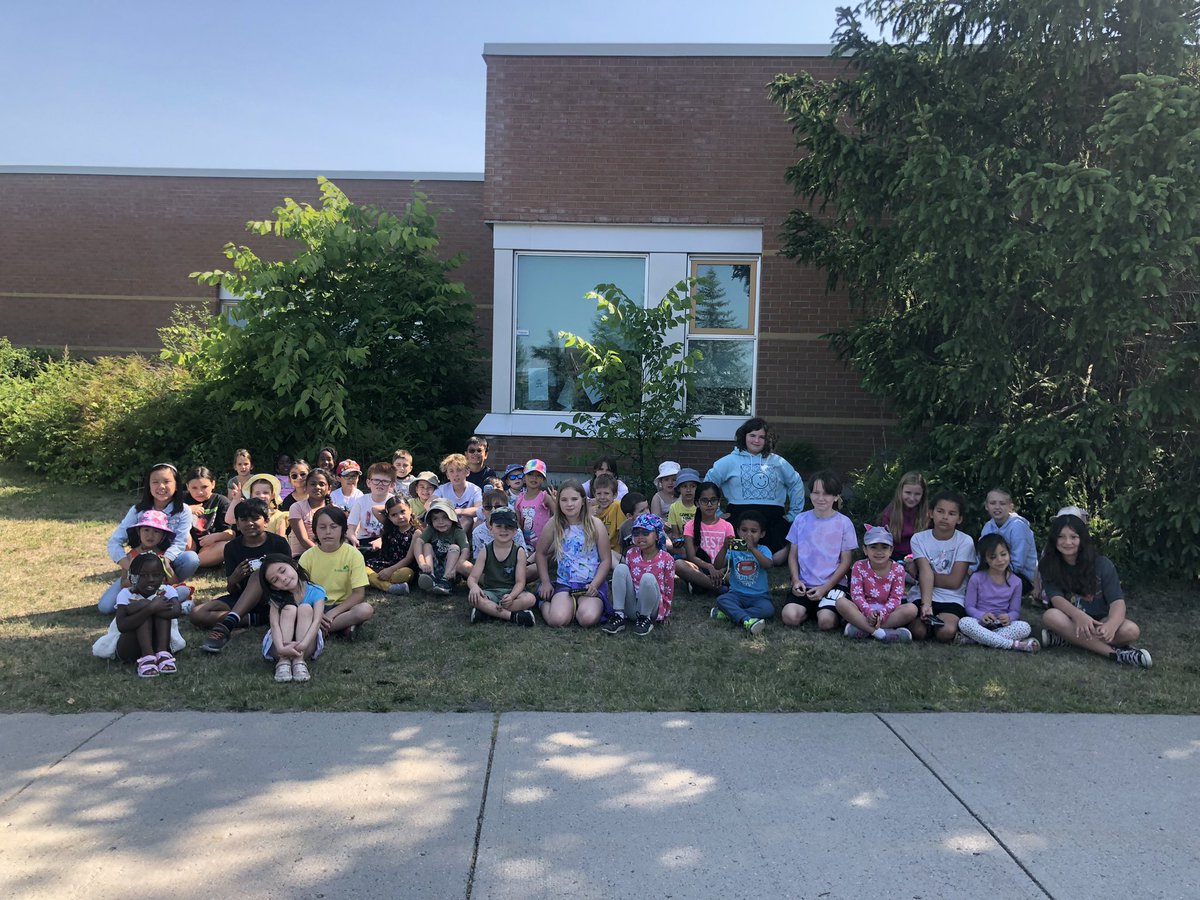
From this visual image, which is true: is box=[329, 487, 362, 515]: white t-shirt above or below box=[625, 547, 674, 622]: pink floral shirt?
above

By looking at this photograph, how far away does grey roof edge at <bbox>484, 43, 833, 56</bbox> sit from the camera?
34.9ft

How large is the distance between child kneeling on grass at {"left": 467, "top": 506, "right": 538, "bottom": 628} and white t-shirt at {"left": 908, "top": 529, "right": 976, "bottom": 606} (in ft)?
9.20

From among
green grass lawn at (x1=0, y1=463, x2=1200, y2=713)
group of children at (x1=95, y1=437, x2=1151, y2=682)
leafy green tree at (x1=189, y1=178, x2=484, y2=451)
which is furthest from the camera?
leafy green tree at (x1=189, y1=178, x2=484, y2=451)

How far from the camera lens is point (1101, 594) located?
243 inches

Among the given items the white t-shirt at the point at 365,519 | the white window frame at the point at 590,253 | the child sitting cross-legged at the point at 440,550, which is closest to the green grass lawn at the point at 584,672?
the child sitting cross-legged at the point at 440,550

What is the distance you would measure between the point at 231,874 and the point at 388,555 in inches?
179

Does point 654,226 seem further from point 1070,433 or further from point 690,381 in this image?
point 1070,433

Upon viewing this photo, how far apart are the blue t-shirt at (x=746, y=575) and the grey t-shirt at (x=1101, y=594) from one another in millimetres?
1993

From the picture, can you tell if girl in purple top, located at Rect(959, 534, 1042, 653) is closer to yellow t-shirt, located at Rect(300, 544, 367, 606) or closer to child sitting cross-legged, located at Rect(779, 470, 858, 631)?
child sitting cross-legged, located at Rect(779, 470, 858, 631)

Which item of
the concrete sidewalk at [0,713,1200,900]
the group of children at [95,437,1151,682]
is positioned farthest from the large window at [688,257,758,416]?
the concrete sidewalk at [0,713,1200,900]

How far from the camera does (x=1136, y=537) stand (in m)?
7.45

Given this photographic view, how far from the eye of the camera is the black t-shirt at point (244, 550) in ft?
20.4

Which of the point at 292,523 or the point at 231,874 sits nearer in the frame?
the point at 231,874

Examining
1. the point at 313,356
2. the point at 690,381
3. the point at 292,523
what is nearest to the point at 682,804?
the point at 292,523
